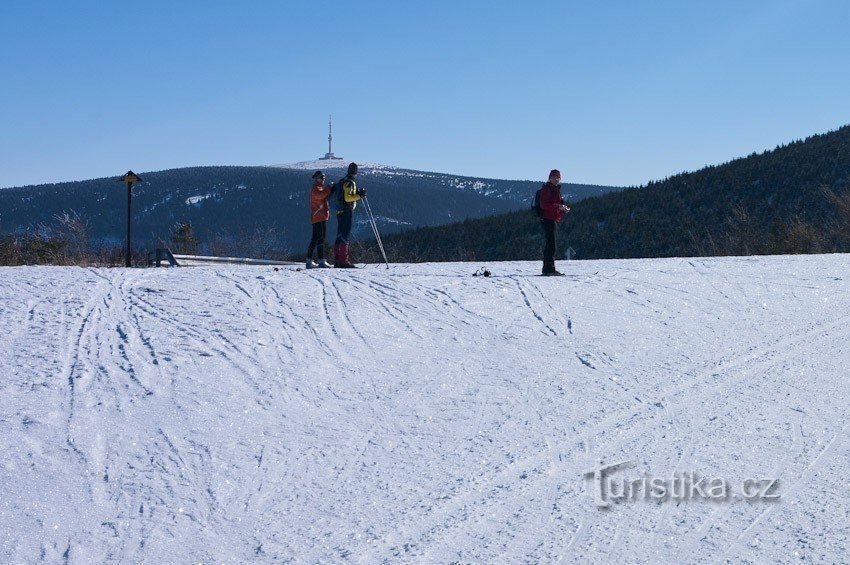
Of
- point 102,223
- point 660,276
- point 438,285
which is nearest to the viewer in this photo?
point 438,285

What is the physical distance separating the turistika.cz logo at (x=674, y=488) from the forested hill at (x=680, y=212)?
3867 centimetres

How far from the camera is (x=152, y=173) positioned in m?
156

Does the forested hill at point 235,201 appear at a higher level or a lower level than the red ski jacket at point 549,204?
higher

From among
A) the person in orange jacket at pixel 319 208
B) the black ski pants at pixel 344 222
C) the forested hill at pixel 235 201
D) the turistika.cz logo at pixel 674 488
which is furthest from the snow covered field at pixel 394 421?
the forested hill at pixel 235 201

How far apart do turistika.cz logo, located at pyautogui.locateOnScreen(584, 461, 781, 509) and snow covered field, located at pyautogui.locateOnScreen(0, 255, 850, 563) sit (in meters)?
0.07

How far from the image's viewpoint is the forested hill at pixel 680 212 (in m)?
48.7

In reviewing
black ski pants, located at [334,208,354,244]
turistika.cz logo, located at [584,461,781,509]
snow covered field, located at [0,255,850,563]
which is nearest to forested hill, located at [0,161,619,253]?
black ski pants, located at [334,208,354,244]

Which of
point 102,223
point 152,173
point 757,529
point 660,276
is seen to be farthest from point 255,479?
point 152,173

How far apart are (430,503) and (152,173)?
520 feet

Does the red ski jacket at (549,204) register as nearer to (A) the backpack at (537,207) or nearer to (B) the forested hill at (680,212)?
(A) the backpack at (537,207)

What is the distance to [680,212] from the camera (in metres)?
55.0

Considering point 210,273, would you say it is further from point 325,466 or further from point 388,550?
point 388,550

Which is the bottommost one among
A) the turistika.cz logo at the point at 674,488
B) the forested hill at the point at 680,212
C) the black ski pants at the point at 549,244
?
the turistika.cz logo at the point at 674,488

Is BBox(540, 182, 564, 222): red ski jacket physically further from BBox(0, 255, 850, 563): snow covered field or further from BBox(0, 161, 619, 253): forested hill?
BBox(0, 161, 619, 253): forested hill
